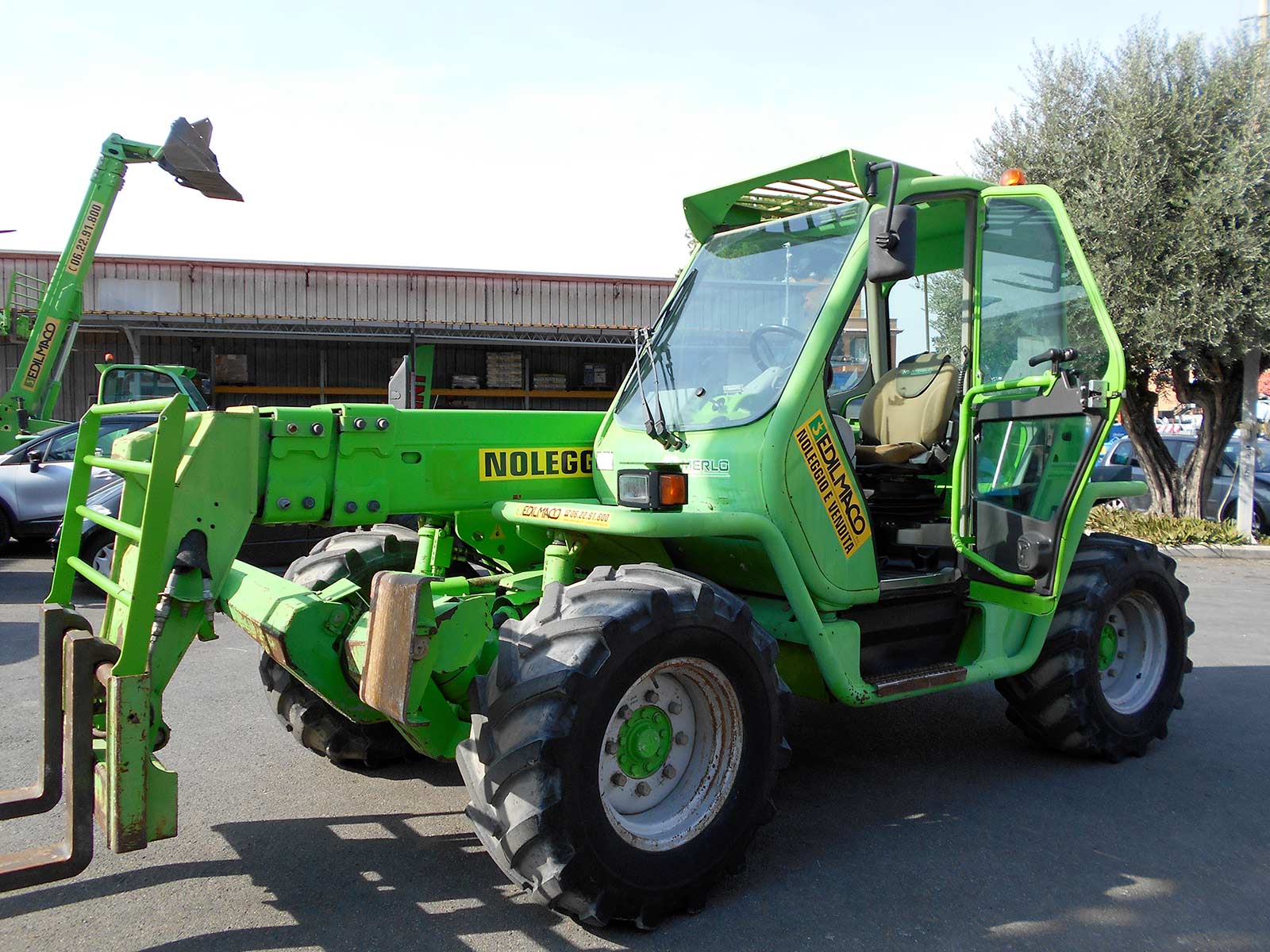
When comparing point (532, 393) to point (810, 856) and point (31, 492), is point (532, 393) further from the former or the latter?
point (810, 856)

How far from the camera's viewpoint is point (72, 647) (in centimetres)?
317

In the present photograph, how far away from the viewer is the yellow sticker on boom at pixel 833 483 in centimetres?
410

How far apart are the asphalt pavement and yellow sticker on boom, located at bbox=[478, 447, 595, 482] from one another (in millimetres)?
1512

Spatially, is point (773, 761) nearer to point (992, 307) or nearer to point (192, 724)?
point (992, 307)

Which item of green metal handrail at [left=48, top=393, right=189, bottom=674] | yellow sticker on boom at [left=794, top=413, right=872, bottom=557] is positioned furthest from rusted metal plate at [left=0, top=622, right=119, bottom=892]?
yellow sticker on boom at [left=794, top=413, right=872, bottom=557]

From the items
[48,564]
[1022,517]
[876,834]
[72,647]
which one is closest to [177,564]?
[72,647]

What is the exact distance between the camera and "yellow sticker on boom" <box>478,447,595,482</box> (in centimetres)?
421

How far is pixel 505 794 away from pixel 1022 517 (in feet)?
9.35

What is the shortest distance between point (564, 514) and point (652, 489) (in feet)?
1.14

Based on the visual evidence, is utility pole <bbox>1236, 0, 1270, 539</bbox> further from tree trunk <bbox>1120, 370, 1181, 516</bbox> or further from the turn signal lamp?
the turn signal lamp

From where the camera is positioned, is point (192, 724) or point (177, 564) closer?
point (177, 564)

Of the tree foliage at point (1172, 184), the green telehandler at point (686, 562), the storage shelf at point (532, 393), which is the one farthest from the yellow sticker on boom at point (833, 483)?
the storage shelf at point (532, 393)

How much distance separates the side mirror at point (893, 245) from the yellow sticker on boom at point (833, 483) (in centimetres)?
64

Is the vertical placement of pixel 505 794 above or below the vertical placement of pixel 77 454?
below
